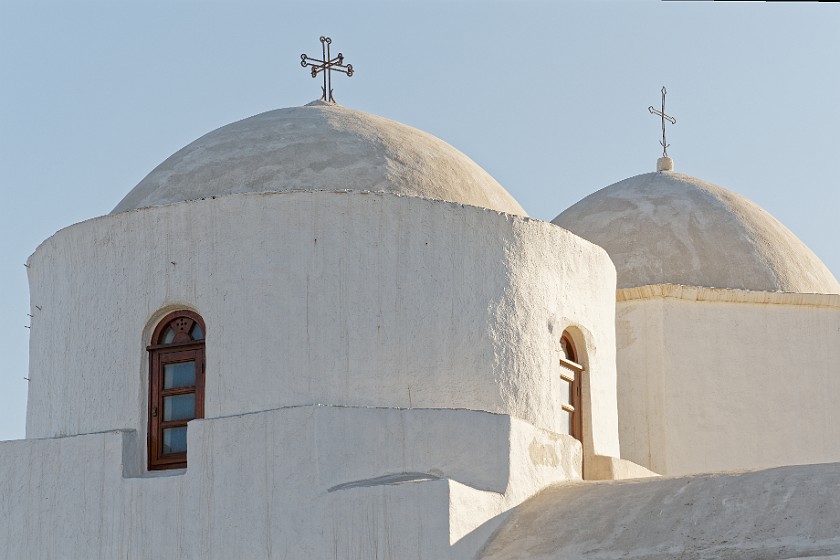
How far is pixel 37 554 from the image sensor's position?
1324 centimetres

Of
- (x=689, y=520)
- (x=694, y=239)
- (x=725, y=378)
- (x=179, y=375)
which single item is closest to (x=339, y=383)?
(x=179, y=375)

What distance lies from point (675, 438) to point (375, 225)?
190 inches

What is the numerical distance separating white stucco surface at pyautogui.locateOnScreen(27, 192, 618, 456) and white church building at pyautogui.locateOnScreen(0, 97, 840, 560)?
0.06 feet

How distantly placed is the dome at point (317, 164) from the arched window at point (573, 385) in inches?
53.1

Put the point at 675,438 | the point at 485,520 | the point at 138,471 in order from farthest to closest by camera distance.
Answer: the point at 675,438, the point at 138,471, the point at 485,520

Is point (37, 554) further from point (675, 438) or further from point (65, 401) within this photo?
point (675, 438)

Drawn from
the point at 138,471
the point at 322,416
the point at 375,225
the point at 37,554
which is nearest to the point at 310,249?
the point at 375,225

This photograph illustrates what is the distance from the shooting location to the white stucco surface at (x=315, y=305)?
1291 cm

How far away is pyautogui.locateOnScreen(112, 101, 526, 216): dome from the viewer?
14102mm

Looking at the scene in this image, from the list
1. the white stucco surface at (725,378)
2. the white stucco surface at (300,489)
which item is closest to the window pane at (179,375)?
the white stucco surface at (300,489)

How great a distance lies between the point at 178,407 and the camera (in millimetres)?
13312

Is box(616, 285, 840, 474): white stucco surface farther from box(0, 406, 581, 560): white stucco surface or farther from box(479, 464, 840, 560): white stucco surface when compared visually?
box(479, 464, 840, 560): white stucco surface

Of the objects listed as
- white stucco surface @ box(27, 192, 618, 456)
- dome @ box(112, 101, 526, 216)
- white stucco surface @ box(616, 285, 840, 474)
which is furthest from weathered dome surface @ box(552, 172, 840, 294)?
white stucco surface @ box(27, 192, 618, 456)

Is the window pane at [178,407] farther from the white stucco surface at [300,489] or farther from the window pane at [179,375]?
the white stucco surface at [300,489]
